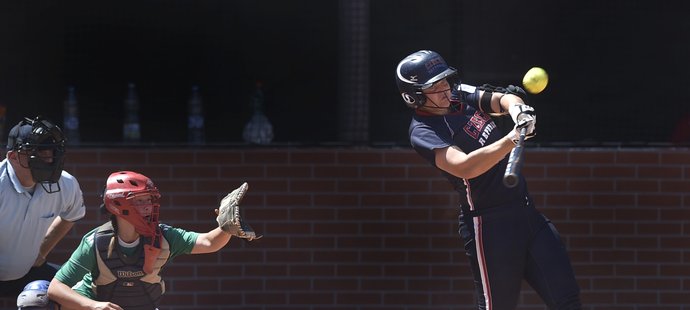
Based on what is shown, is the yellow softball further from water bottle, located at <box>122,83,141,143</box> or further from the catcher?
water bottle, located at <box>122,83,141,143</box>

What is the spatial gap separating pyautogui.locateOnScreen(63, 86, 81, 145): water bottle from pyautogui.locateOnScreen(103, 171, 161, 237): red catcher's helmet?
2452 mm

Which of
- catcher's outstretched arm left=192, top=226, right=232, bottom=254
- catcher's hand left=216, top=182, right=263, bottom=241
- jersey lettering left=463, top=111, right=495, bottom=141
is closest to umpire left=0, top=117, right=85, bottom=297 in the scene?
catcher's outstretched arm left=192, top=226, right=232, bottom=254

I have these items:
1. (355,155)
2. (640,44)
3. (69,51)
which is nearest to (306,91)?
(355,155)

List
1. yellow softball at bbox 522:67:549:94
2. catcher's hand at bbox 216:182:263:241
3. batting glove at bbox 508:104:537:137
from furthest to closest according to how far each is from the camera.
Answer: yellow softball at bbox 522:67:549:94 < catcher's hand at bbox 216:182:263:241 < batting glove at bbox 508:104:537:137

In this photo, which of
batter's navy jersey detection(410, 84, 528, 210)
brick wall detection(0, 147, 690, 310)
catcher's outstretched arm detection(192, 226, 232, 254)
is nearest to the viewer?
catcher's outstretched arm detection(192, 226, 232, 254)

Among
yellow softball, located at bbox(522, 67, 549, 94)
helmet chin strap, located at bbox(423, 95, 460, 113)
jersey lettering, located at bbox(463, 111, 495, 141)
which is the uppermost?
yellow softball, located at bbox(522, 67, 549, 94)

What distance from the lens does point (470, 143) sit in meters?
5.95

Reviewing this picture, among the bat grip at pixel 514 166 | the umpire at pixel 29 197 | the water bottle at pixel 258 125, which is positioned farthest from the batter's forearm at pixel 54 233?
the bat grip at pixel 514 166

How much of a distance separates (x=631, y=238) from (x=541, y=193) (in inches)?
25.9

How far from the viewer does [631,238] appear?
25.7 feet

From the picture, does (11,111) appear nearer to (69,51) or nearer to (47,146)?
(69,51)

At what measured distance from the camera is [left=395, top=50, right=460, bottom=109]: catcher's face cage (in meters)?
5.94

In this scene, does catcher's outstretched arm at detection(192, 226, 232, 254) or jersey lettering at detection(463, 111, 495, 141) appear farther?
jersey lettering at detection(463, 111, 495, 141)

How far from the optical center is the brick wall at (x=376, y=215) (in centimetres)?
782
